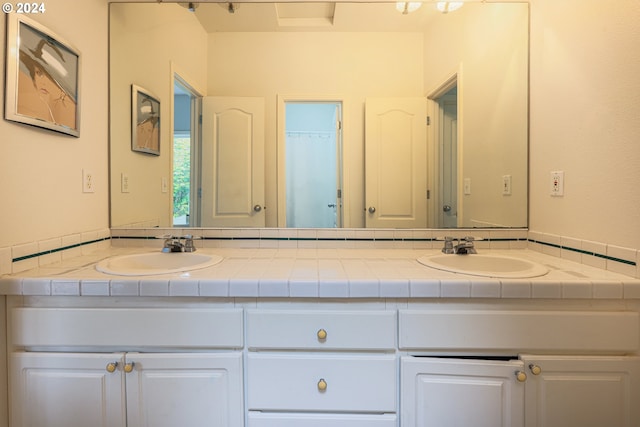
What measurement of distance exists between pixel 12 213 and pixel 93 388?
62 cm

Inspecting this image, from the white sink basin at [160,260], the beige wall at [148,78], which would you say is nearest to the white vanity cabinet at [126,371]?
the white sink basin at [160,260]

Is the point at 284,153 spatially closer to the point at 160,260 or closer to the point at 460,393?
the point at 160,260

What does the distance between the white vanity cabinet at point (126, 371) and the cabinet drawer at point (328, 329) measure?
0.33 ft

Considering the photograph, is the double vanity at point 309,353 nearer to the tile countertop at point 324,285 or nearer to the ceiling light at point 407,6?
the tile countertop at point 324,285

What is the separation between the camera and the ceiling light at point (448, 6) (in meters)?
→ 1.45

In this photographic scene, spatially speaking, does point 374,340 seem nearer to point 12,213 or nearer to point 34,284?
point 34,284

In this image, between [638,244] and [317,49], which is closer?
[638,244]

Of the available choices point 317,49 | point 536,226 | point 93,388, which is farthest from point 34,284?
point 536,226

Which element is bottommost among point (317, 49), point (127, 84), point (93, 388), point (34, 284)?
point (93, 388)

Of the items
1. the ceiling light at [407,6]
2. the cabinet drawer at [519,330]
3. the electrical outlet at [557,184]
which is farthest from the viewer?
the ceiling light at [407,6]

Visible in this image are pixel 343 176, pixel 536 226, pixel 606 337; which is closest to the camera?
pixel 606 337

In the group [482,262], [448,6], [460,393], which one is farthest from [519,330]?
[448,6]

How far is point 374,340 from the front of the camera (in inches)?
36.6

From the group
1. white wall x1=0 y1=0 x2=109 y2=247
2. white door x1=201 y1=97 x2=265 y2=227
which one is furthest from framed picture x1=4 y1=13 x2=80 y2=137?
white door x1=201 y1=97 x2=265 y2=227
